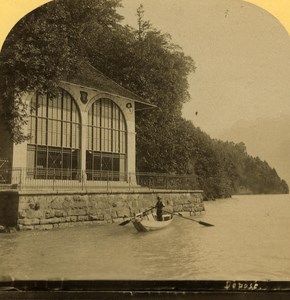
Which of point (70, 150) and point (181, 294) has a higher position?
point (70, 150)

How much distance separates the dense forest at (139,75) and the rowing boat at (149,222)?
499mm

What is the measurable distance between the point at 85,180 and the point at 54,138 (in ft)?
2.30

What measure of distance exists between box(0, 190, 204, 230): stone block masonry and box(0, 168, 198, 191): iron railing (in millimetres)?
98

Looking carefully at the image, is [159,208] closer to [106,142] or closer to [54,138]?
[106,142]

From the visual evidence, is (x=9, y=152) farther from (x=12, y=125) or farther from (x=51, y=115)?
(x=51, y=115)

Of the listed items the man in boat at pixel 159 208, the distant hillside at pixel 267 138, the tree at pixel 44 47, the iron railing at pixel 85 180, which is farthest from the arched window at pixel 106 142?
the distant hillside at pixel 267 138

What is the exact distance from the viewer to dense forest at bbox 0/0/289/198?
366 cm

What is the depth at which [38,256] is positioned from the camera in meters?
3.14

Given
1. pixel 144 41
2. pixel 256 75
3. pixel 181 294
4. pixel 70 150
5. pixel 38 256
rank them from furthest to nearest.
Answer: pixel 70 150 → pixel 144 41 → pixel 256 75 → pixel 38 256 → pixel 181 294

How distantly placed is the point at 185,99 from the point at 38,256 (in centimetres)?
201

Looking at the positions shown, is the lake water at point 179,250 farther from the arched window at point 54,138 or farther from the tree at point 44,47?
the tree at point 44,47

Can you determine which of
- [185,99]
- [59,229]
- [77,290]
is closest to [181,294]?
[77,290]

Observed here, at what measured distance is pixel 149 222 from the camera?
423 cm

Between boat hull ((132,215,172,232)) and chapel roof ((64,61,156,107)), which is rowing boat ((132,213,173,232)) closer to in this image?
boat hull ((132,215,172,232))
